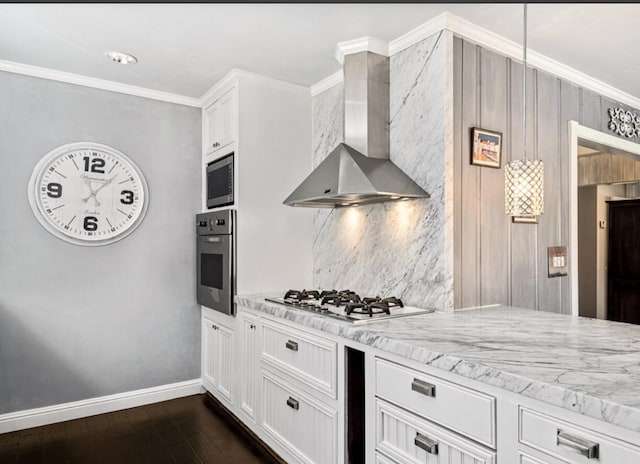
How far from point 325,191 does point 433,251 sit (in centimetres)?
68

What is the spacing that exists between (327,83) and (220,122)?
873 millimetres

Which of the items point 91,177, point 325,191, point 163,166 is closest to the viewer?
point 325,191

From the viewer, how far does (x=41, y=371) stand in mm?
2947

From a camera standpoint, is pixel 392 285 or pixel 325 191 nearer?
pixel 325 191

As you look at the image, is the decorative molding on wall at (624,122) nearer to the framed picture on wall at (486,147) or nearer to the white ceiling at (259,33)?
the white ceiling at (259,33)

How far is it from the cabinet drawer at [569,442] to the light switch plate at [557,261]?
1.89 meters

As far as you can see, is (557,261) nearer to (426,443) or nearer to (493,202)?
(493,202)

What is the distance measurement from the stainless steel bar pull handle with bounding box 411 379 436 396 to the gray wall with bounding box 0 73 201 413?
240 centimetres

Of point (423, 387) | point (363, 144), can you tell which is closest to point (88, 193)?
point (363, 144)

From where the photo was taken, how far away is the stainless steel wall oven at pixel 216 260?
3.00 m

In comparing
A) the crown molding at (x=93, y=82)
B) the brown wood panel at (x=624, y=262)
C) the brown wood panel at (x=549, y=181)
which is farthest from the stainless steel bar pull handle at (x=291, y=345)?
the brown wood panel at (x=624, y=262)

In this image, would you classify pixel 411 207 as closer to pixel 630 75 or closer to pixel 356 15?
pixel 356 15

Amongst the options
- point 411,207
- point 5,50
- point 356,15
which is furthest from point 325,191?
point 5,50

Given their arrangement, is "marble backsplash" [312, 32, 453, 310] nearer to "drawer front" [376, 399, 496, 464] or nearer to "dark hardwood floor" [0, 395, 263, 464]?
"drawer front" [376, 399, 496, 464]
